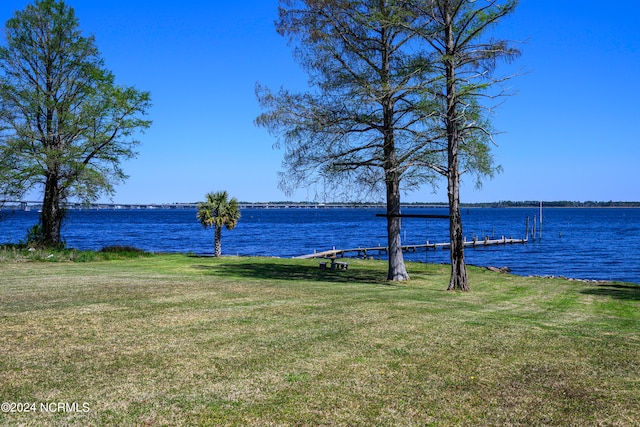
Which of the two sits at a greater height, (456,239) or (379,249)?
(456,239)

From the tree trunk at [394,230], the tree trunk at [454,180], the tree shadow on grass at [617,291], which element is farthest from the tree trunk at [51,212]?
the tree shadow on grass at [617,291]

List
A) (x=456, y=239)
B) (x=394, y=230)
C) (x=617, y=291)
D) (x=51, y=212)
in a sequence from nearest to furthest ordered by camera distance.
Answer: (x=456, y=239)
(x=617, y=291)
(x=394, y=230)
(x=51, y=212)

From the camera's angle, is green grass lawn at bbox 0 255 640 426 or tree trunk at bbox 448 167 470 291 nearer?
green grass lawn at bbox 0 255 640 426

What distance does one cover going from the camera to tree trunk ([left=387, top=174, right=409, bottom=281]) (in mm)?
22000

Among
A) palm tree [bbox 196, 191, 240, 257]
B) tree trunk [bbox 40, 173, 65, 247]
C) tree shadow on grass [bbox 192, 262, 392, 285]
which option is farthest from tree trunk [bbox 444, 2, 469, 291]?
tree trunk [bbox 40, 173, 65, 247]

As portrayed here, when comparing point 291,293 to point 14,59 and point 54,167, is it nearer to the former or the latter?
point 54,167

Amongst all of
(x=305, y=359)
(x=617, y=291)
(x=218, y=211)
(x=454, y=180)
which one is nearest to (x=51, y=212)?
(x=218, y=211)

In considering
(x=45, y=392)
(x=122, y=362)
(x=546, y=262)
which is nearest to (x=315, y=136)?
(x=122, y=362)

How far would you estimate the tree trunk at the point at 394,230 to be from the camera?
2200 centimetres

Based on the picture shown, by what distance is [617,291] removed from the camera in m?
21.3

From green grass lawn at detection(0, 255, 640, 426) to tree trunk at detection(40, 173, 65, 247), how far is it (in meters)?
16.1

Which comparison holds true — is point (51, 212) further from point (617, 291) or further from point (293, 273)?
point (617, 291)

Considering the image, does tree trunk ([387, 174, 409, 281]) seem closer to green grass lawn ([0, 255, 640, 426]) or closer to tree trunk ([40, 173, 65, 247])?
green grass lawn ([0, 255, 640, 426])

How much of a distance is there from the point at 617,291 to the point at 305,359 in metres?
17.4
